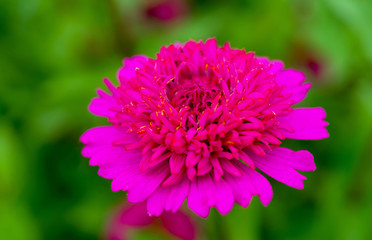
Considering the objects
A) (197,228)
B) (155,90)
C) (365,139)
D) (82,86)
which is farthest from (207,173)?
(82,86)

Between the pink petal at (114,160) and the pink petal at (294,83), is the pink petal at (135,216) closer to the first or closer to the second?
the pink petal at (114,160)

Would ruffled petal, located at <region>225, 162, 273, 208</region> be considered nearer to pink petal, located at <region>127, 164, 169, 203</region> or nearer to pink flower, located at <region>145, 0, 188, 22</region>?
pink petal, located at <region>127, 164, 169, 203</region>

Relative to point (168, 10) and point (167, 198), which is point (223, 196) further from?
point (168, 10)

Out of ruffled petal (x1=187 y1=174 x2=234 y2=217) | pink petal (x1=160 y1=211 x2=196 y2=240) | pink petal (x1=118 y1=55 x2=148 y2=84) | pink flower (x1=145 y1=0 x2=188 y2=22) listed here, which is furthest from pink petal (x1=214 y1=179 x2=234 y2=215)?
A: pink flower (x1=145 y1=0 x2=188 y2=22)

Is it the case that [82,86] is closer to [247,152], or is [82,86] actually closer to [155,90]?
[155,90]

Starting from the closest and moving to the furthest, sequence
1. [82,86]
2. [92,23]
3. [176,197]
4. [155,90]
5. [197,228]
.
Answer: [176,197]
[155,90]
[197,228]
[82,86]
[92,23]

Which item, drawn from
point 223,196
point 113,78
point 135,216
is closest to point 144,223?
point 135,216
